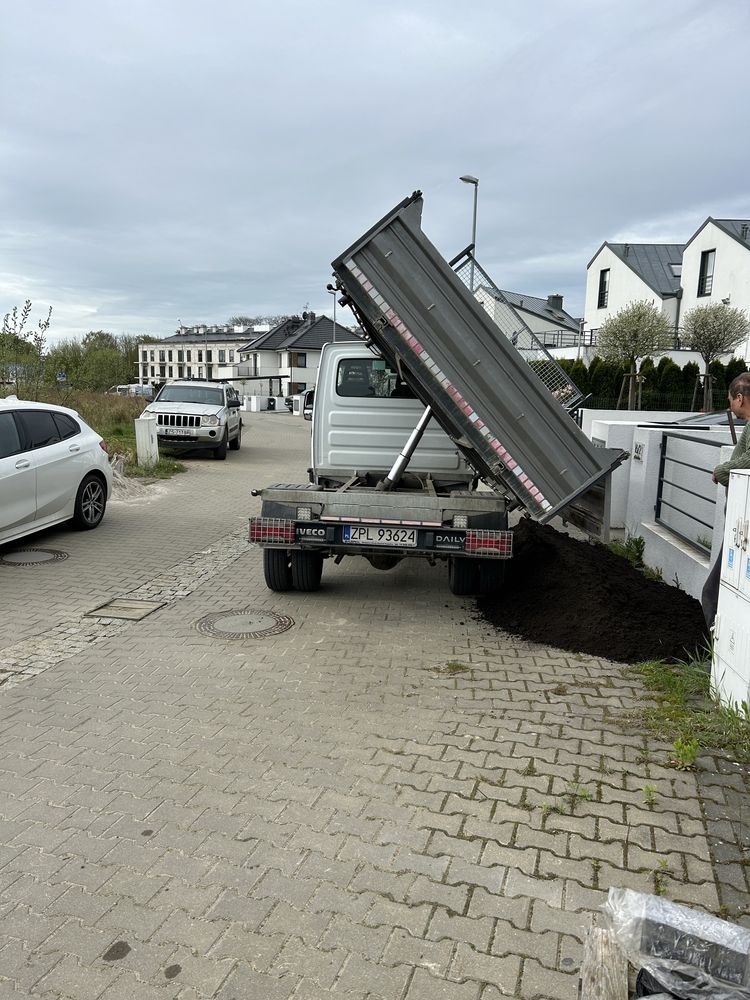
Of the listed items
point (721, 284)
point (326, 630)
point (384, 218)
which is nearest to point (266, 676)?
point (326, 630)

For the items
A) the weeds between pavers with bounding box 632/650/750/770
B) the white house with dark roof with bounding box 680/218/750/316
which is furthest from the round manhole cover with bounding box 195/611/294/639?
the white house with dark roof with bounding box 680/218/750/316

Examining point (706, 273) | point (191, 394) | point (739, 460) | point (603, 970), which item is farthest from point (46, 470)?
point (706, 273)

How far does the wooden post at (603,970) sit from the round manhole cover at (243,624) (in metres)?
3.97

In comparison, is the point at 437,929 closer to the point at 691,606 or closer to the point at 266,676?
the point at 266,676

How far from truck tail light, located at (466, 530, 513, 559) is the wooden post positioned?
12.8 feet

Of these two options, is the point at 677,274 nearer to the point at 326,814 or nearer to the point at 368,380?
the point at 368,380

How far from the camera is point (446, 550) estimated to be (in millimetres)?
6086

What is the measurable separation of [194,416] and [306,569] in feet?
44.6

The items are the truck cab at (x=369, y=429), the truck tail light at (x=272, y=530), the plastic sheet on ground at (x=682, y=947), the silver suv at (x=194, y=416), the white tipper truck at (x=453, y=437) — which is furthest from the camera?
the silver suv at (x=194, y=416)

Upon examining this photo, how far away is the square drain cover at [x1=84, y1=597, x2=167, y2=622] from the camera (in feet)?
21.4

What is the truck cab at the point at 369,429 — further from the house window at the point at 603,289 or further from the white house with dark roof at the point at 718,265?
the house window at the point at 603,289

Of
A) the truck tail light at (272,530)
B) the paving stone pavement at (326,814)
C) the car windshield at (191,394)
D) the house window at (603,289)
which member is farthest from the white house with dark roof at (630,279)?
the paving stone pavement at (326,814)

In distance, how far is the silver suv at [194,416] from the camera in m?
19.5

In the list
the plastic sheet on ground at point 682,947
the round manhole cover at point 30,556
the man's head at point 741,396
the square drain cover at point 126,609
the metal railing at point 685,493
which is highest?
the man's head at point 741,396
